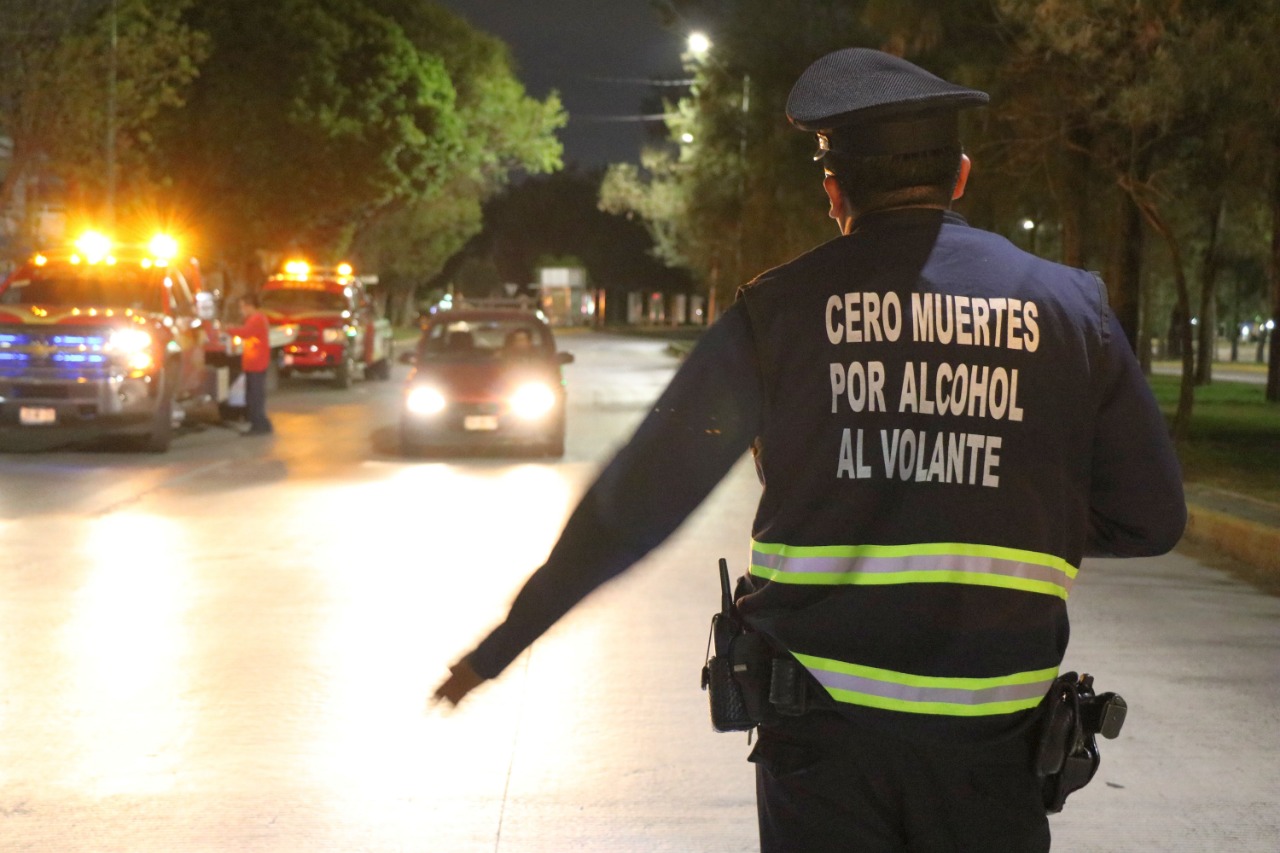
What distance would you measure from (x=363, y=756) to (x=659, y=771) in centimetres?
111

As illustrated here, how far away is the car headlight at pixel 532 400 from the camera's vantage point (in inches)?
737

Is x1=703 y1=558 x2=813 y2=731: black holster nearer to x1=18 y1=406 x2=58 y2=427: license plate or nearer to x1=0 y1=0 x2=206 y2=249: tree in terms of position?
x1=18 y1=406 x2=58 y2=427: license plate

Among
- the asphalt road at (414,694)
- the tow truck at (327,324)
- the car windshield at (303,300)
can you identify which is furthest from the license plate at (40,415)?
the car windshield at (303,300)

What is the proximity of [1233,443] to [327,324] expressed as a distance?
57.6ft

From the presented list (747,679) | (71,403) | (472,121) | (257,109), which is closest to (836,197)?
(747,679)

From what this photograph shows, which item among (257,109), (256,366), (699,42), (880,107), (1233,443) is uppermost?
(699,42)

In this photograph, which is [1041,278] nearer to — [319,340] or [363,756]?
[363,756]

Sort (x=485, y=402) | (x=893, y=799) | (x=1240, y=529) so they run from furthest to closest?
(x=485, y=402) < (x=1240, y=529) < (x=893, y=799)

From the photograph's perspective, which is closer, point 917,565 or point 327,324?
point 917,565

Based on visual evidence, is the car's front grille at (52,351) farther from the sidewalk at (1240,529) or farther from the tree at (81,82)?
the sidewalk at (1240,529)

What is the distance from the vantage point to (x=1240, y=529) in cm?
1244

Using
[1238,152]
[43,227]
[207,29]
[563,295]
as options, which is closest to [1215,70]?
[1238,152]

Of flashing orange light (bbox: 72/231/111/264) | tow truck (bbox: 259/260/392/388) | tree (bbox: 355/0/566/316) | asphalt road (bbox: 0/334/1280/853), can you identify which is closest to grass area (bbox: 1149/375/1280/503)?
asphalt road (bbox: 0/334/1280/853)

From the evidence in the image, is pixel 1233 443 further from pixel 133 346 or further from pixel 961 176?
pixel 961 176
